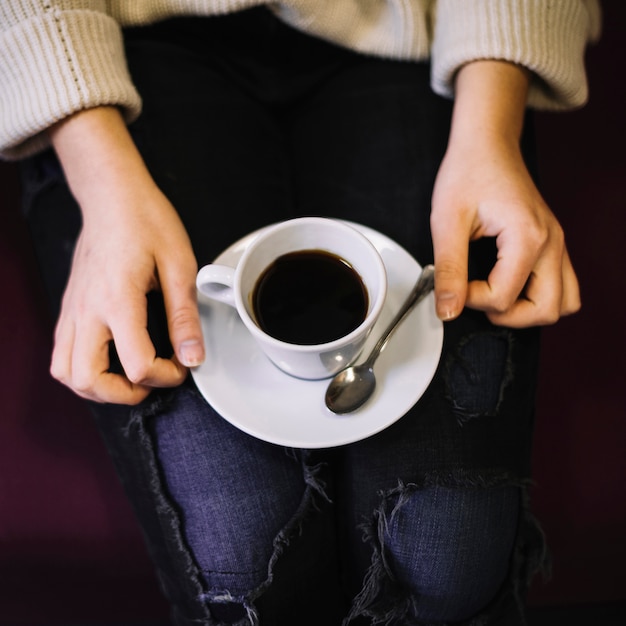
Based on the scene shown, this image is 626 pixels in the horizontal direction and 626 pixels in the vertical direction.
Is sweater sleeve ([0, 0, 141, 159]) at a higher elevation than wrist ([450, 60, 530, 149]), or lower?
higher

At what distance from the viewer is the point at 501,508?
688 mm

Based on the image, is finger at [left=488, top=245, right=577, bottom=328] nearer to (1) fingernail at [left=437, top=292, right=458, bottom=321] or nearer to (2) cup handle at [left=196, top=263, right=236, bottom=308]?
(1) fingernail at [left=437, top=292, right=458, bottom=321]

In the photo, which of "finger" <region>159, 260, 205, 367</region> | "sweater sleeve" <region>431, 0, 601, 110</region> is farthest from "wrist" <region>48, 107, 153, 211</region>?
"sweater sleeve" <region>431, 0, 601, 110</region>

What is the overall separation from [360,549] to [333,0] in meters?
0.69

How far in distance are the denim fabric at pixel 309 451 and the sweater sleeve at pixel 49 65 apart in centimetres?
12

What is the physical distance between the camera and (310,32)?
782 millimetres

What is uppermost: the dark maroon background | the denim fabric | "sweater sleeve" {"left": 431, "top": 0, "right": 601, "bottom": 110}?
"sweater sleeve" {"left": 431, "top": 0, "right": 601, "bottom": 110}

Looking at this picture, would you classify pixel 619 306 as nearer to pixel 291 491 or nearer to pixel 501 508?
pixel 501 508

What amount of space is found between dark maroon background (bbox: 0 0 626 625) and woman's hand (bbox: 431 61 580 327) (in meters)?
0.29

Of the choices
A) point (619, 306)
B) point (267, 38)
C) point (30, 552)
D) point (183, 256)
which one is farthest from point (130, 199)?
point (619, 306)

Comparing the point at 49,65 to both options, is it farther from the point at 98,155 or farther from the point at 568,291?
the point at 568,291

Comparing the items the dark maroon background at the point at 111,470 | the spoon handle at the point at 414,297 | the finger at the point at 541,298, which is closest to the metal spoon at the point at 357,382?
the spoon handle at the point at 414,297

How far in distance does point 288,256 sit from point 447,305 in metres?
0.18

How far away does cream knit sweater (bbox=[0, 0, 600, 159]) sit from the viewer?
66 centimetres
